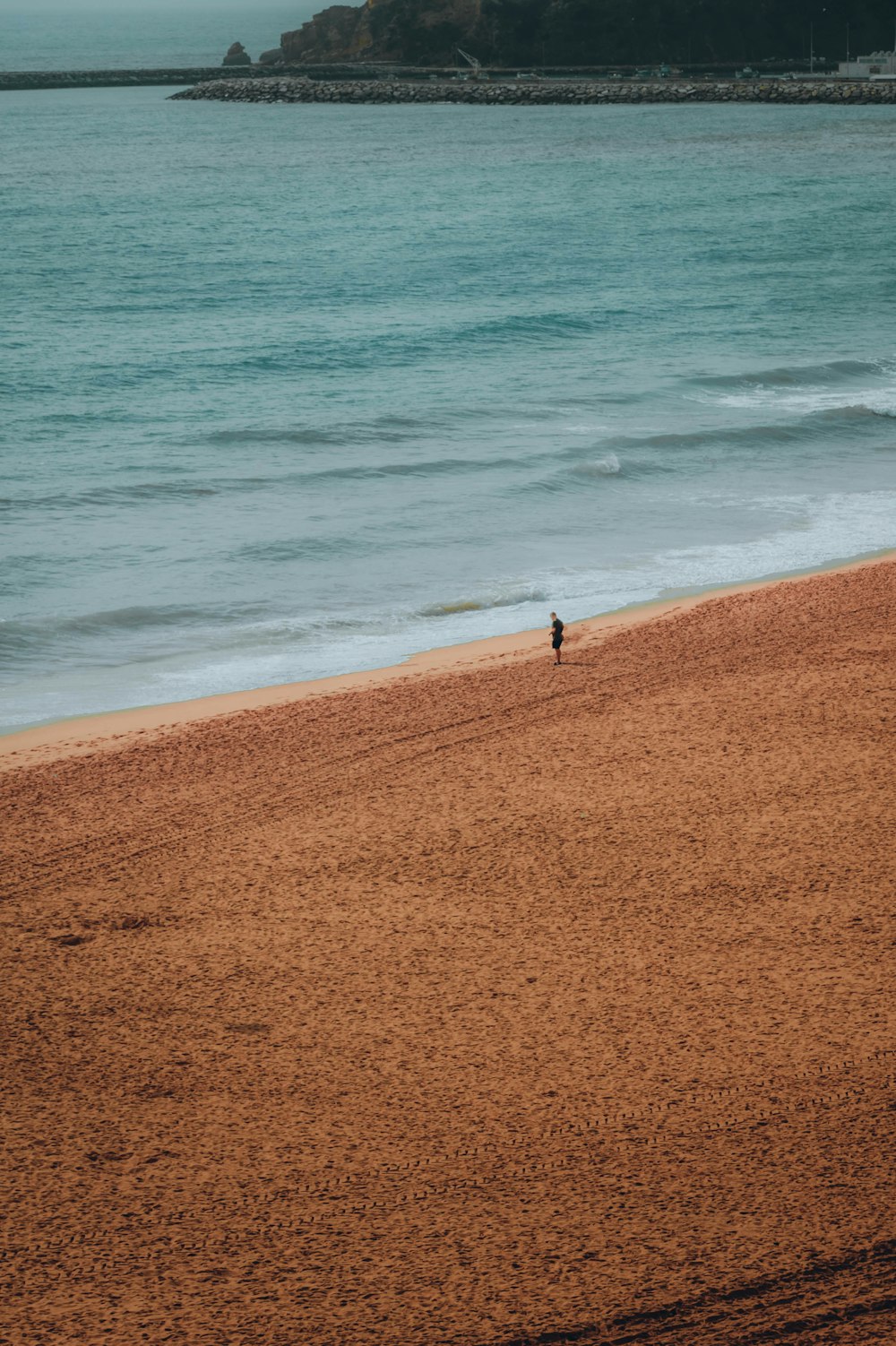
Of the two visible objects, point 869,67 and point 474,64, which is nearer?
point 869,67

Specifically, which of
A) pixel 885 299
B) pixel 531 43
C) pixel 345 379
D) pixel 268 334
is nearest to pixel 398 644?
pixel 345 379

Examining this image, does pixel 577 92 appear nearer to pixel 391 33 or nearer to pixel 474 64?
pixel 474 64

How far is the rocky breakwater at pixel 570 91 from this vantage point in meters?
90.3

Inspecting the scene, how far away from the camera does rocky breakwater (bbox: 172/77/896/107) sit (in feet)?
296

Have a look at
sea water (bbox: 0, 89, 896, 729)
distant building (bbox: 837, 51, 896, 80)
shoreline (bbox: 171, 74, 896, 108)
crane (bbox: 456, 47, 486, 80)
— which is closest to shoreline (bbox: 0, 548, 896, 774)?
sea water (bbox: 0, 89, 896, 729)

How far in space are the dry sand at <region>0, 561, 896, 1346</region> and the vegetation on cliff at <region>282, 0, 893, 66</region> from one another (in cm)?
10308

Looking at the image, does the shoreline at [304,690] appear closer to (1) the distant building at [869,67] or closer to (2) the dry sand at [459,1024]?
(2) the dry sand at [459,1024]

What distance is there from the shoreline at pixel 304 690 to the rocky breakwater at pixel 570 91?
8338 cm

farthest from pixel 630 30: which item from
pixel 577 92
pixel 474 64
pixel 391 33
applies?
pixel 391 33

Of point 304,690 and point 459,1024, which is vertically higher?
point 304,690

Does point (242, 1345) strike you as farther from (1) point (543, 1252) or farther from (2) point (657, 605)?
(2) point (657, 605)

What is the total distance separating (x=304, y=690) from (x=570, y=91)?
89.0 meters

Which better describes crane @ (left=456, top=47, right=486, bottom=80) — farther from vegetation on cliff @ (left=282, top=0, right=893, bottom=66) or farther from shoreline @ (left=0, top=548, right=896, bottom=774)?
shoreline @ (left=0, top=548, right=896, bottom=774)

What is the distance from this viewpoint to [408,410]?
1127 inches
